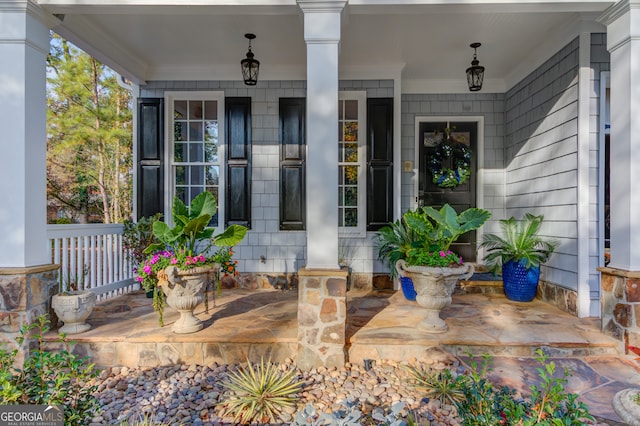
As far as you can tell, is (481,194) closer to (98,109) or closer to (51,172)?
(98,109)

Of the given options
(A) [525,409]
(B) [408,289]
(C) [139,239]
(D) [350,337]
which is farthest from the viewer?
(C) [139,239]

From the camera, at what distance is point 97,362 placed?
3.05m

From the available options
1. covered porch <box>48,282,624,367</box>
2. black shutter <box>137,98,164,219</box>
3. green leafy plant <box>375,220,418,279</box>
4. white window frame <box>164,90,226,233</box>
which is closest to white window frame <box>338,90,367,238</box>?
green leafy plant <box>375,220,418,279</box>

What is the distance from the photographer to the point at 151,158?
16.7 feet

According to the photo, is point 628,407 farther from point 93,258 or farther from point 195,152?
point 195,152

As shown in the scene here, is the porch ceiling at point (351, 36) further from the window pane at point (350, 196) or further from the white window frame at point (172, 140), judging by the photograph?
the window pane at point (350, 196)

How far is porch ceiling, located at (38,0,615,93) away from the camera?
306 centimetres

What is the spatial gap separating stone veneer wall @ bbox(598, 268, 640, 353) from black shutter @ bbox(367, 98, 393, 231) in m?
2.49

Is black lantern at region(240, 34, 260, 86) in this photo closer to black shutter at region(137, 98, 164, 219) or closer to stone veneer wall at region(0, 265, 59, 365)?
black shutter at region(137, 98, 164, 219)

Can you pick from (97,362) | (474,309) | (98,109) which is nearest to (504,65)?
(474,309)

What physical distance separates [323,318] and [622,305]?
2.49m

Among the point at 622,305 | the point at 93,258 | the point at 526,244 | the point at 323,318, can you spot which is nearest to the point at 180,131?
the point at 93,258

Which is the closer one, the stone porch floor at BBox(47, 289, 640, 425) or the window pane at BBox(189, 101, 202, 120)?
the stone porch floor at BBox(47, 289, 640, 425)

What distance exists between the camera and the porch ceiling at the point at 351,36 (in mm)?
3061
